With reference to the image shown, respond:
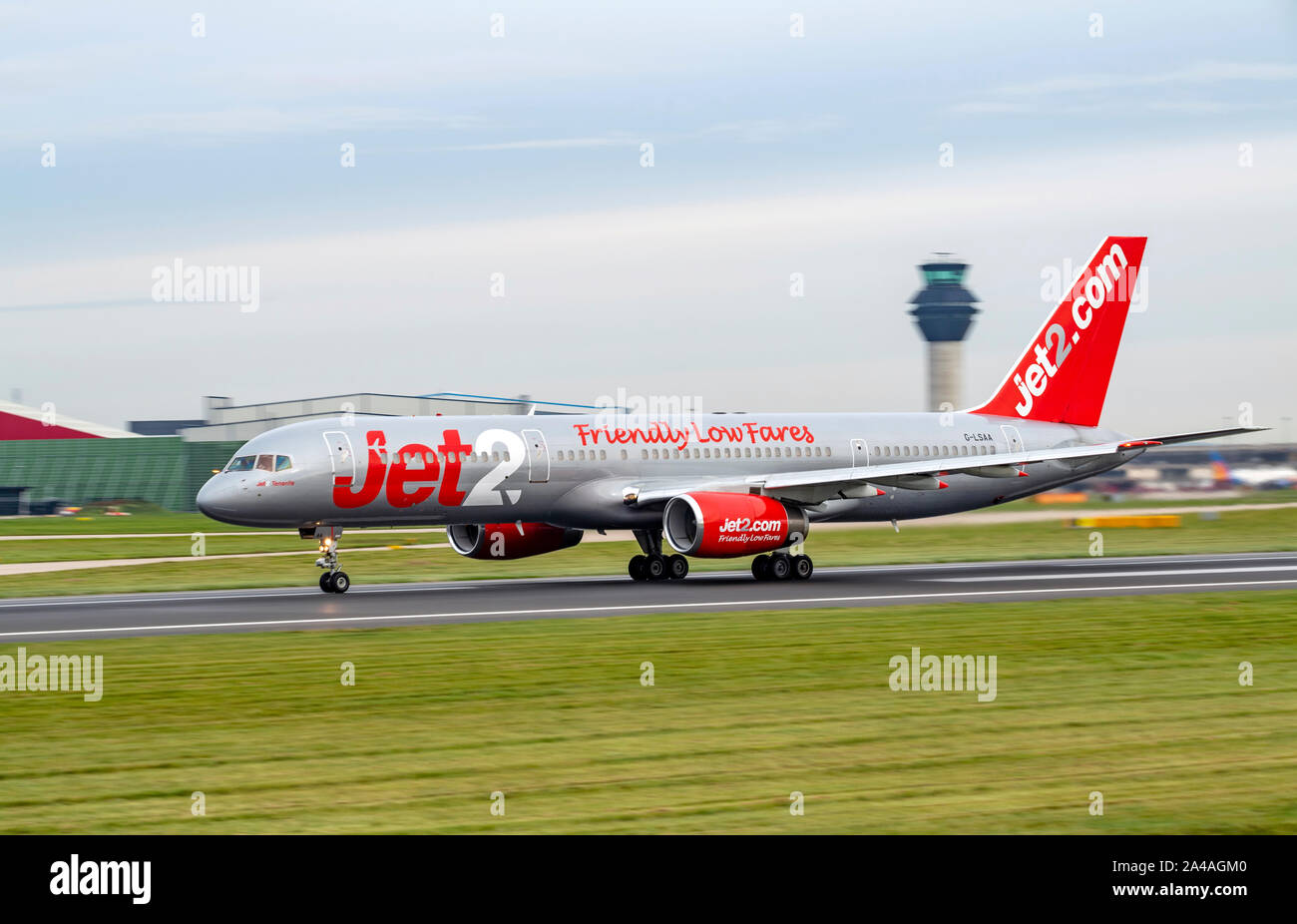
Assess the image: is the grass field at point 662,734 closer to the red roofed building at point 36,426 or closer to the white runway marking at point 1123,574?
the white runway marking at point 1123,574

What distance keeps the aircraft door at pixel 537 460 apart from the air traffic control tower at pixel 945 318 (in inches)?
4817

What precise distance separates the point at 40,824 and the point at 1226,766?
34.6ft

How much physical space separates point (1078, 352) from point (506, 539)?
59.5 feet

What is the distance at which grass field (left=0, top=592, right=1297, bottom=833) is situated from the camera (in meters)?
12.6

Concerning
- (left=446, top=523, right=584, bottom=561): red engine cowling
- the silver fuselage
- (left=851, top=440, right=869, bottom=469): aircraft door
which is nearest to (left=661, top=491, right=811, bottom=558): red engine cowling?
the silver fuselage

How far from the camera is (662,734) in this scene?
1633 centimetres

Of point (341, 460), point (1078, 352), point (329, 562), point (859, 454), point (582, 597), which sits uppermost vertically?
point (1078, 352)

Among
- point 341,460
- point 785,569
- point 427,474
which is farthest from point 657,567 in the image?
point 341,460

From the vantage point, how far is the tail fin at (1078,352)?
4500cm

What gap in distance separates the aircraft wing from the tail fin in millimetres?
4630

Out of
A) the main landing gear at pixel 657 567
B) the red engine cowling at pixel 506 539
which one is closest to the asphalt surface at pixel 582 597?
the main landing gear at pixel 657 567

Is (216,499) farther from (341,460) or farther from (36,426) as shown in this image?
(36,426)
